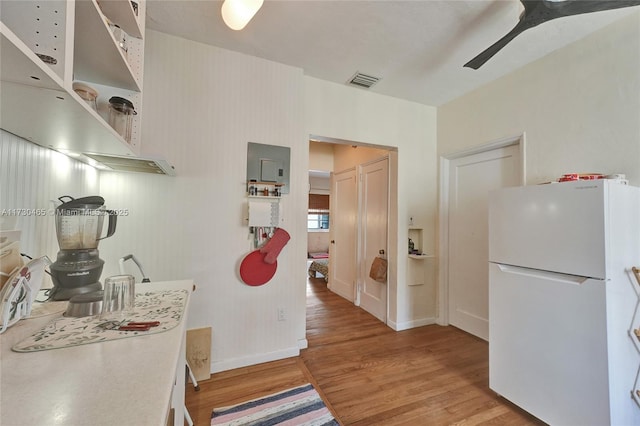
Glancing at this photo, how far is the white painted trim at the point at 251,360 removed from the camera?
2.02 meters

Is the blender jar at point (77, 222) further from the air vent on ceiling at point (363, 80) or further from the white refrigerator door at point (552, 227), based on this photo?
the white refrigerator door at point (552, 227)

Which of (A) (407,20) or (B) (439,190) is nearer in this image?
(A) (407,20)

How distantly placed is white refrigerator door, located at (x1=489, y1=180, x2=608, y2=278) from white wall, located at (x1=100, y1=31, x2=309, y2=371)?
5.23ft

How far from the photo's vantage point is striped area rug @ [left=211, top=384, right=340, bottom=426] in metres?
1.53

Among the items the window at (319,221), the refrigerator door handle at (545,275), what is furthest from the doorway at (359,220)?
the window at (319,221)

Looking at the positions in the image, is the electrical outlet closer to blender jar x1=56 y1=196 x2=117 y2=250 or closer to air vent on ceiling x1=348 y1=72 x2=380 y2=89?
blender jar x1=56 y1=196 x2=117 y2=250

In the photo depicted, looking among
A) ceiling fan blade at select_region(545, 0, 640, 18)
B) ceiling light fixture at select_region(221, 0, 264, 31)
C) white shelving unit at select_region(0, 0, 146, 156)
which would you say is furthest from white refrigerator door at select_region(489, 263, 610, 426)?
white shelving unit at select_region(0, 0, 146, 156)

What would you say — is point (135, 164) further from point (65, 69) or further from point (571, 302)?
point (571, 302)

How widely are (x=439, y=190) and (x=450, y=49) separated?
1.53 metres

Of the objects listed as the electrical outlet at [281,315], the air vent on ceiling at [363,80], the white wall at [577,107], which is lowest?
the electrical outlet at [281,315]

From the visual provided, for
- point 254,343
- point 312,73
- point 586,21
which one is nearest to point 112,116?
point 312,73

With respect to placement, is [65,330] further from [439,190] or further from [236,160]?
[439,190]

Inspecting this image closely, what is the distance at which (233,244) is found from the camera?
2123 mm

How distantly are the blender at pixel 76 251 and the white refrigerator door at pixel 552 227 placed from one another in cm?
242
